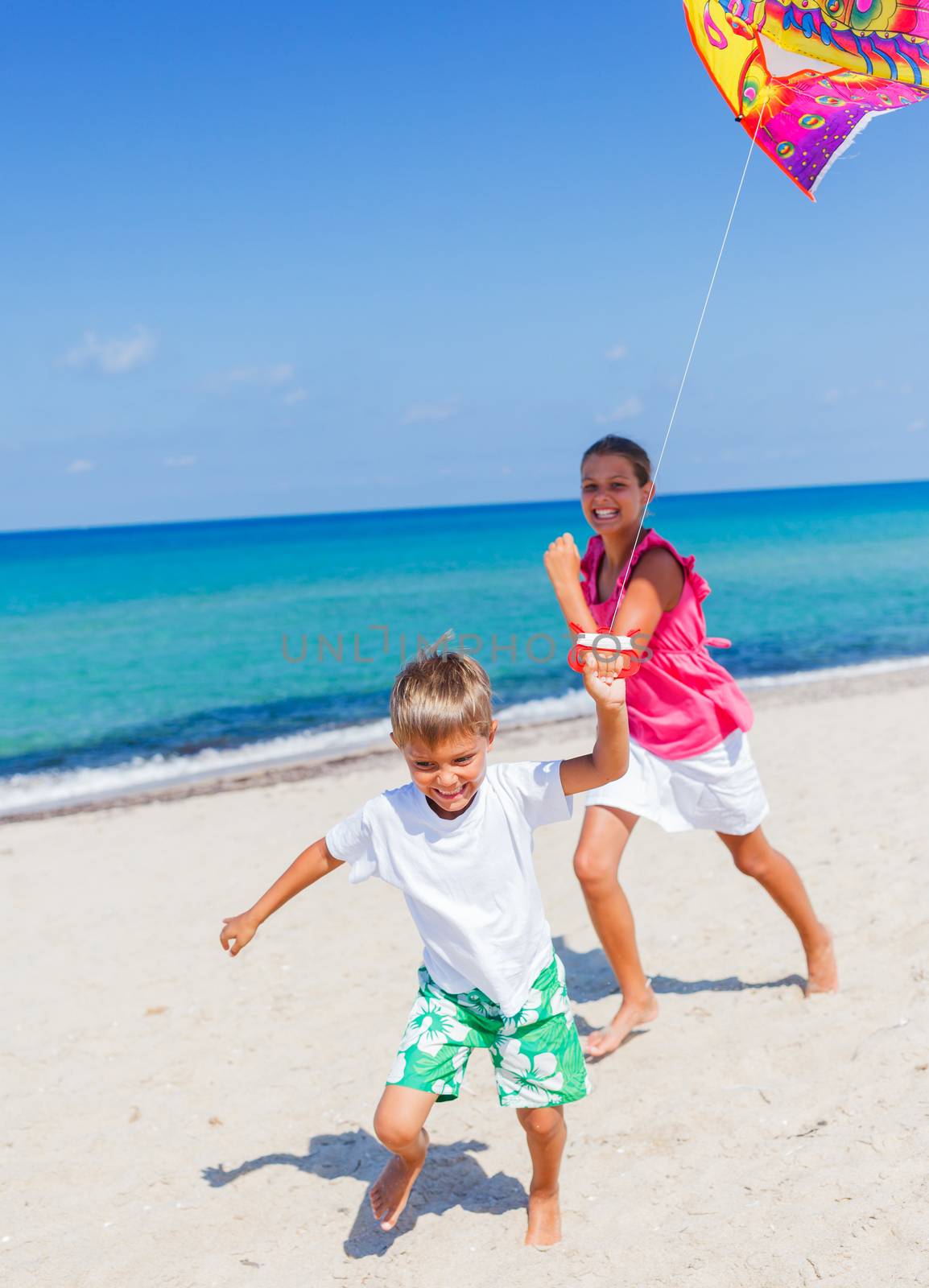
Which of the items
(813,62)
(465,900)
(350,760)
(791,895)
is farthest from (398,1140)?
(350,760)

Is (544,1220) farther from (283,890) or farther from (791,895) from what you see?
(791,895)

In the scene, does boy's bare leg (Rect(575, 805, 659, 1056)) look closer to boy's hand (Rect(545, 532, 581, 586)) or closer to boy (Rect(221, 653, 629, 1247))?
boy (Rect(221, 653, 629, 1247))

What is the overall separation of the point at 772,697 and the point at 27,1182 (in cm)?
1108

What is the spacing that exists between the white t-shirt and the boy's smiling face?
67mm

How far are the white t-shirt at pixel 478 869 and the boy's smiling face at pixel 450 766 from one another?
0.07 m

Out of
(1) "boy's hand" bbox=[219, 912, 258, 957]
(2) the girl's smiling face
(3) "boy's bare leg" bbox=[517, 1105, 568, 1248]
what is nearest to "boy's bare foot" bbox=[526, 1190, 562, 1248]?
(3) "boy's bare leg" bbox=[517, 1105, 568, 1248]

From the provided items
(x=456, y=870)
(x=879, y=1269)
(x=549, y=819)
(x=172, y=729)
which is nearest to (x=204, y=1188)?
(x=456, y=870)

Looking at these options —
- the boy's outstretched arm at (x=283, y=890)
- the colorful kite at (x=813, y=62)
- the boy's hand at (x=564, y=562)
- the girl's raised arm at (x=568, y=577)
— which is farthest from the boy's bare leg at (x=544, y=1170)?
the colorful kite at (x=813, y=62)

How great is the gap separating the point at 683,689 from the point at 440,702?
1.42m

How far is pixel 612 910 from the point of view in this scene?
3.65 m

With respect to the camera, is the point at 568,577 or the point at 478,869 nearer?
the point at 478,869

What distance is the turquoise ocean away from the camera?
12570 mm

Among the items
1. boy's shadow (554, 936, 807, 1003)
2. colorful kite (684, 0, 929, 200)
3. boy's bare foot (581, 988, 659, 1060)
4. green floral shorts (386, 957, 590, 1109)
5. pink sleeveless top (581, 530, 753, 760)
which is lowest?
boy's shadow (554, 936, 807, 1003)

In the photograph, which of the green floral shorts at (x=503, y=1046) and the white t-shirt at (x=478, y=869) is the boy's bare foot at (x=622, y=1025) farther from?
the white t-shirt at (x=478, y=869)
